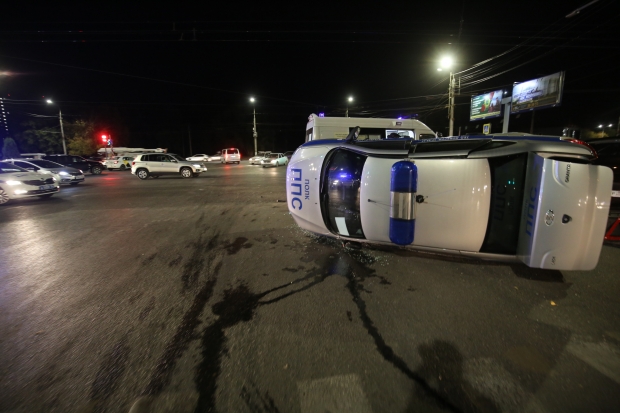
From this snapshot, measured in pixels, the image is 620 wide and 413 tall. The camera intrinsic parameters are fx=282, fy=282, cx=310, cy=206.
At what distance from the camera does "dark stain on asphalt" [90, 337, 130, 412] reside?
205 cm

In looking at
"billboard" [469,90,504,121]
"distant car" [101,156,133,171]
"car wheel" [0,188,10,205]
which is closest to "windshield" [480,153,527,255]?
"car wheel" [0,188,10,205]

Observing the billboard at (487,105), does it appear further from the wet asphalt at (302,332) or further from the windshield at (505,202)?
the windshield at (505,202)

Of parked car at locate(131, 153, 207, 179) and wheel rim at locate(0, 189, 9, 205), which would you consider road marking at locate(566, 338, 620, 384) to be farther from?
parked car at locate(131, 153, 207, 179)

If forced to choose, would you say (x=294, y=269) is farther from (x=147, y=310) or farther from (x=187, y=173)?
(x=187, y=173)

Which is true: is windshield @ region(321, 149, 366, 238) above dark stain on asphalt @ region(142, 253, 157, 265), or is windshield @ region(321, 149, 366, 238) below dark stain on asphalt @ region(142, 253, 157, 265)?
above

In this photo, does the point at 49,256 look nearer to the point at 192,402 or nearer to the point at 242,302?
the point at 242,302

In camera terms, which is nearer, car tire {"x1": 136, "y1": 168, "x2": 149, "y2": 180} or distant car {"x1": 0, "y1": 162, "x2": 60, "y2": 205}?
distant car {"x1": 0, "y1": 162, "x2": 60, "y2": 205}

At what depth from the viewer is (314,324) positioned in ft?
9.28

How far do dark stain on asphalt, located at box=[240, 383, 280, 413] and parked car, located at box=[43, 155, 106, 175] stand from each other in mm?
25658

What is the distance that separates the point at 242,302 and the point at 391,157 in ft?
8.89

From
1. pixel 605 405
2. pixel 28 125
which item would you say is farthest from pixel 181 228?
pixel 28 125

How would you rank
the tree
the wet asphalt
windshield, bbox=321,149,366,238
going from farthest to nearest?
the tree
windshield, bbox=321,149,366,238
the wet asphalt

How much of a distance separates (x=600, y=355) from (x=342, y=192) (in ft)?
10.6

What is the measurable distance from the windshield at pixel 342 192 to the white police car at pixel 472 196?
0.05 ft
